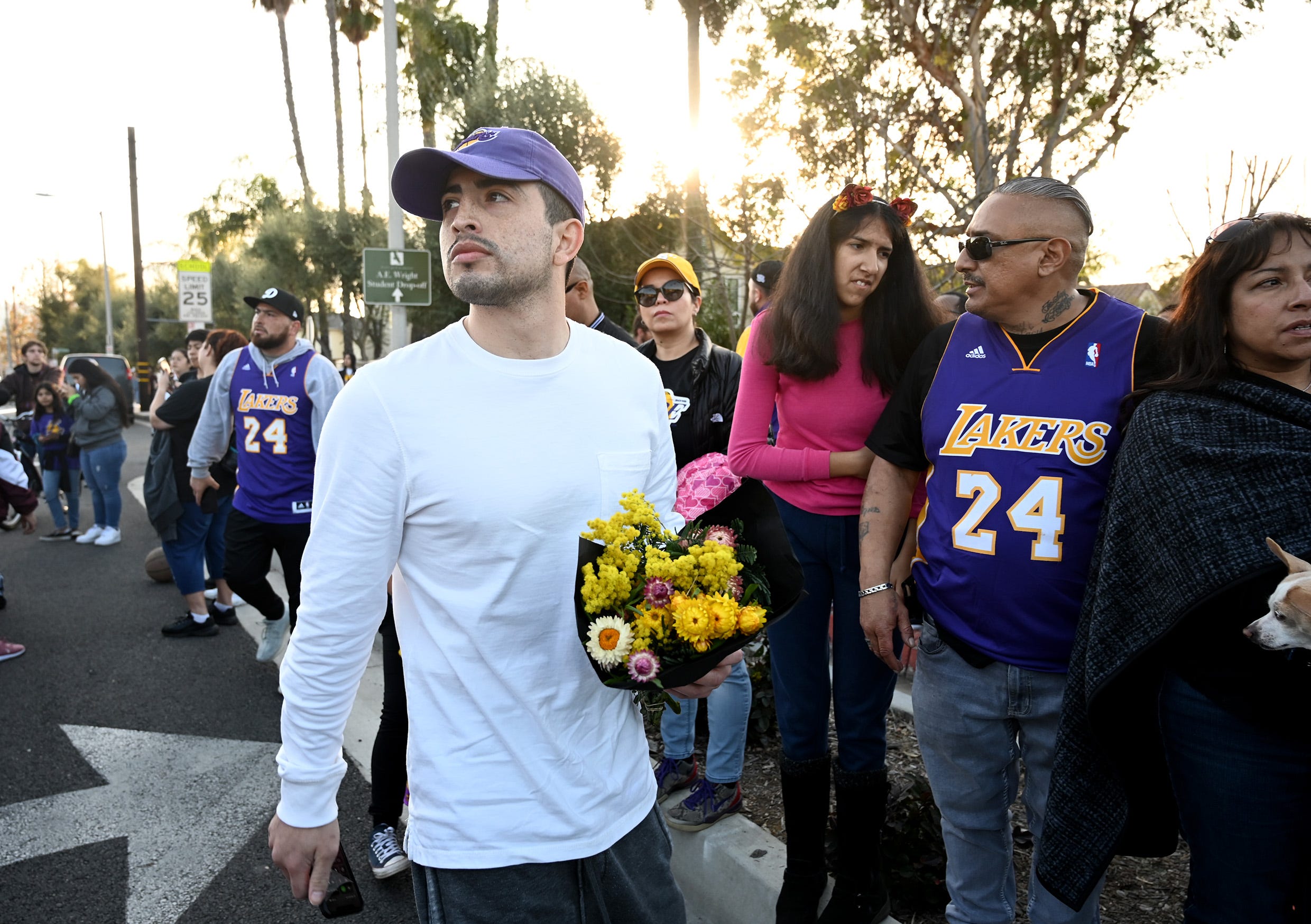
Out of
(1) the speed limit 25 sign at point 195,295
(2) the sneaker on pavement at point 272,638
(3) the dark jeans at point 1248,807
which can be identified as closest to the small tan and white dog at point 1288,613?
(3) the dark jeans at point 1248,807

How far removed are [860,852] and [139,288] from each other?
32.6m

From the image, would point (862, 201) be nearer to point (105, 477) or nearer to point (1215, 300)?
point (1215, 300)

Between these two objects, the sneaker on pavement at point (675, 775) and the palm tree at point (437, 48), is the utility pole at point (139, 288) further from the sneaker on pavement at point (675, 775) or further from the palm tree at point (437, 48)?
the sneaker on pavement at point (675, 775)

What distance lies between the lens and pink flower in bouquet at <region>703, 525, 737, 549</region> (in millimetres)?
1810

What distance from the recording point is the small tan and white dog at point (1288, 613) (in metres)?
1.56

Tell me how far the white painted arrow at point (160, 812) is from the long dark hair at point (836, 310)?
3.06m

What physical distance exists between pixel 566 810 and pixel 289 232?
105 ft

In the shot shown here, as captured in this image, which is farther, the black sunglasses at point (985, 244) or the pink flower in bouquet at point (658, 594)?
the black sunglasses at point (985, 244)

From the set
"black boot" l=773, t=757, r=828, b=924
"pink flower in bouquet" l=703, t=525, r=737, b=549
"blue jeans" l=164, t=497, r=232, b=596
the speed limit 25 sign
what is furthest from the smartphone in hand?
the speed limit 25 sign

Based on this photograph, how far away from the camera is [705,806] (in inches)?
131

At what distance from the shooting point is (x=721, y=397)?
3.75m

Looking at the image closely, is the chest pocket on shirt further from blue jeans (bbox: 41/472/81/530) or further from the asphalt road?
blue jeans (bbox: 41/472/81/530)

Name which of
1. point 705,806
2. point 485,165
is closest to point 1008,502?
point 485,165

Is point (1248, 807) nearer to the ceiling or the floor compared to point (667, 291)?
nearer to the floor
